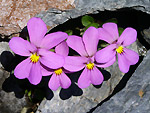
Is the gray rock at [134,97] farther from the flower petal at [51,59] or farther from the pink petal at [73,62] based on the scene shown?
the flower petal at [51,59]

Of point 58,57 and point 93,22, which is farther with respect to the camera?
point 93,22

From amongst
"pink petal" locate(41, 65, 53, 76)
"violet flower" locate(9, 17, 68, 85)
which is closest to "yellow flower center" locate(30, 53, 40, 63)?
"violet flower" locate(9, 17, 68, 85)

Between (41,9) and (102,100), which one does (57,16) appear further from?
(102,100)

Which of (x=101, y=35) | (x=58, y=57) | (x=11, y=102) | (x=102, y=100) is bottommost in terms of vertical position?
(x=11, y=102)

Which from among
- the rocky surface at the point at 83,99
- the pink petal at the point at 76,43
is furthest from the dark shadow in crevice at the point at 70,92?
the pink petal at the point at 76,43

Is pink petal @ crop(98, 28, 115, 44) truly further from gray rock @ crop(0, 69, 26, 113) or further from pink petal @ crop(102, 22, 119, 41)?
gray rock @ crop(0, 69, 26, 113)

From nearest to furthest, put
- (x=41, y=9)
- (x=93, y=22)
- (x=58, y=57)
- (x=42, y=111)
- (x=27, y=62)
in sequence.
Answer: (x=58, y=57) < (x=27, y=62) < (x=41, y=9) < (x=93, y=22) < (x=42, y=111)

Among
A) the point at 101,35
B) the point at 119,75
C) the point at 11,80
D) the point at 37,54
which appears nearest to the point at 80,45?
the point at 101,35
